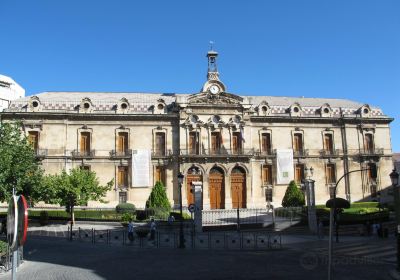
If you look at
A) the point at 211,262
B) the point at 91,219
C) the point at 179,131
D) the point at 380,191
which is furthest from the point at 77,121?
the point at 380,191

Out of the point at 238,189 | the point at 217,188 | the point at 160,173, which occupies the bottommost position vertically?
the point at 238,189

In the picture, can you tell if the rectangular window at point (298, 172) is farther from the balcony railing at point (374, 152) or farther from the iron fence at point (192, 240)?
the iron fence at point (192, 240)

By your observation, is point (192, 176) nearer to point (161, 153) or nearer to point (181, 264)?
point (161, 153)

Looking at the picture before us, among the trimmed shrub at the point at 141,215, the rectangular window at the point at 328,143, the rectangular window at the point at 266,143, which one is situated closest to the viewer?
the trimmed shrub at the point at 141,215

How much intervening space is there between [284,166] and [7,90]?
4352 centimetres

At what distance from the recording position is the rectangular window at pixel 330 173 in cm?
4791

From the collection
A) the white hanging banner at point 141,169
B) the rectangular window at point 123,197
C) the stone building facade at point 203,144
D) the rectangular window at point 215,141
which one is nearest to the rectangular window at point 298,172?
the stone building facade at point 203,144

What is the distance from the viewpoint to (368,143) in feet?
162

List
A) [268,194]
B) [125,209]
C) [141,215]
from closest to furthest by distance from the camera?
1. [141,215]
2. [125,209]
3. [268,194]

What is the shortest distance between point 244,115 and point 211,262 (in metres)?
29.7

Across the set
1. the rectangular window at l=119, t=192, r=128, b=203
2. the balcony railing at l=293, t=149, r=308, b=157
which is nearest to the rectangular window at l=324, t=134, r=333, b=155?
the balcony railing at l=293, t=149, r=308, b=157

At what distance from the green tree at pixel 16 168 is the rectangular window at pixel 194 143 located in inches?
688

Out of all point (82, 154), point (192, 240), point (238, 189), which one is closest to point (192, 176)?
point (238, 189)

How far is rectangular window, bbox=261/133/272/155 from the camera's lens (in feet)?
153
